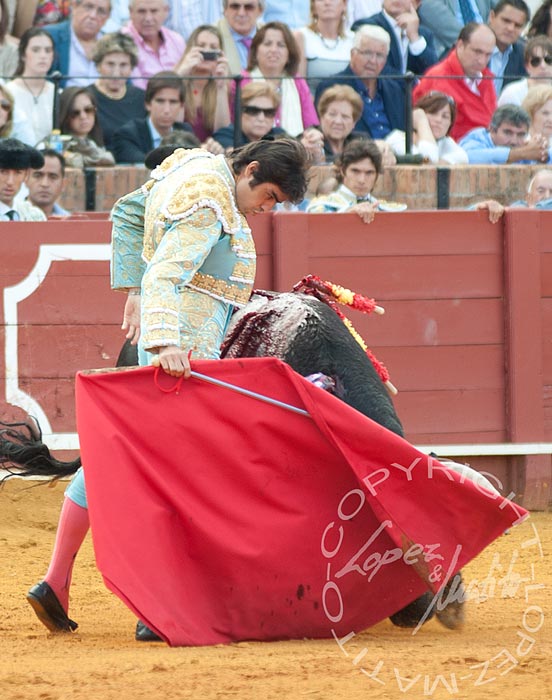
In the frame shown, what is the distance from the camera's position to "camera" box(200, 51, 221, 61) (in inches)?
258

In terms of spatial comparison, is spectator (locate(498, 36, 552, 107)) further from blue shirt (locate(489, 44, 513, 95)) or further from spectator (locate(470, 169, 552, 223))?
spectator (locate(470, 169, 552, 223))

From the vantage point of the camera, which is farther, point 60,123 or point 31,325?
point 60,123

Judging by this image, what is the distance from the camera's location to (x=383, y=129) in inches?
267

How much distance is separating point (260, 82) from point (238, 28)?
592mm

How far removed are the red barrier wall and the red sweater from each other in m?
1.71

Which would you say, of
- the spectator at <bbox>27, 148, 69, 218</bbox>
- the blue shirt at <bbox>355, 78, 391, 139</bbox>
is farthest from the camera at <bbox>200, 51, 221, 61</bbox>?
the spectator at <bbox>27, 148, 69, 218</bbox>

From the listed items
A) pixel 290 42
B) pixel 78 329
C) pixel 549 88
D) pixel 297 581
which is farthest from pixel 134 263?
pixel 549 88

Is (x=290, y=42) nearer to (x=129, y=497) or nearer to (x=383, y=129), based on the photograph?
(x=383, y=129)

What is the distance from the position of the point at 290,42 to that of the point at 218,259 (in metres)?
3.92

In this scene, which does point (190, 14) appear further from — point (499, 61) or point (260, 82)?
point (499, 61)

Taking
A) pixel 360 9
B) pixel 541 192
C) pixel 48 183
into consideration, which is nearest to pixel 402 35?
pixel 360 9

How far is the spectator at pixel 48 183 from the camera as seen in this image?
227 inches

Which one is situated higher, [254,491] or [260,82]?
[260,82]

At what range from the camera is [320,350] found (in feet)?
10.9
